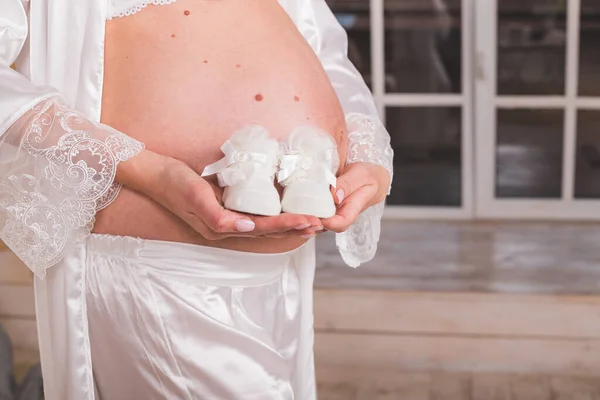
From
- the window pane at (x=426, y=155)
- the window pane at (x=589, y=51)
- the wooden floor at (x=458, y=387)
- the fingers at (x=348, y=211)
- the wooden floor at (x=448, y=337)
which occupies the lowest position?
the wooden floor at (x=458, y=387)

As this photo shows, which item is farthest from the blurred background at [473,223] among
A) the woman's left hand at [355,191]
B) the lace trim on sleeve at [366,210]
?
the woman's left hand at [355,191]

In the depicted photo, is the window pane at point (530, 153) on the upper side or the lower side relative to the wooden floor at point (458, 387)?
upper

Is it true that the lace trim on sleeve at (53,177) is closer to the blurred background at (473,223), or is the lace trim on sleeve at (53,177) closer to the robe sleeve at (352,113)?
the robe sleeve at (352,113)

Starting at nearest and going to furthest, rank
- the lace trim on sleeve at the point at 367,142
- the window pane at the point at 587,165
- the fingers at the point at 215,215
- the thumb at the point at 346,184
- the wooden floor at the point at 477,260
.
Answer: the fingers at the point at 215,215 < the thumb at the point at 346,184 < the lace trim on sleeve at the point at 367,142 < the wooden floor at the point at 477,260 < the window pane at the point at 587,165

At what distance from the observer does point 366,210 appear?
131 cm

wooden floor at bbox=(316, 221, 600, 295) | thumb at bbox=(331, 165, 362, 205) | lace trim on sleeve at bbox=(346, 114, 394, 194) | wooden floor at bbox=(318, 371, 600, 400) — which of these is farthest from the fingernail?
wooden floor at bbox=(316, 221, 600, 295)

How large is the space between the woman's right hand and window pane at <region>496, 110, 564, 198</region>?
2.83 meters

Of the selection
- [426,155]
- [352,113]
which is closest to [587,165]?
[426,155]

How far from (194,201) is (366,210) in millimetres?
404

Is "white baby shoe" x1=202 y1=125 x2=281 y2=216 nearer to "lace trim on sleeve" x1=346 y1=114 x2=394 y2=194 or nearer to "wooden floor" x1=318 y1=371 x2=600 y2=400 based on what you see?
"lace trim on sleeve" x1=346 y1=114 x2=394 y2=194

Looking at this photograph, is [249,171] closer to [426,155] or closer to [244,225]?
[244,225]

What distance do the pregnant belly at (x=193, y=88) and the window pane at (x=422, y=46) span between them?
262 centimetres

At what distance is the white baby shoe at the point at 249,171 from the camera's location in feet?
3.15

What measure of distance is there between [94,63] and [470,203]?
2.74m
